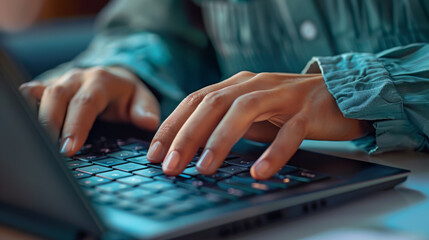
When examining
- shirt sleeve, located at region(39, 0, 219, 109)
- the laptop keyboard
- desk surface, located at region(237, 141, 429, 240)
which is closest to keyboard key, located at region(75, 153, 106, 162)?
the laptop keyboard

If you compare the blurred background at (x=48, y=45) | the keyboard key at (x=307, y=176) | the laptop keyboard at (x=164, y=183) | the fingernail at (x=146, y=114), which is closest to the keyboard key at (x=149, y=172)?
the laptop keyboard at (x=164, y=183)

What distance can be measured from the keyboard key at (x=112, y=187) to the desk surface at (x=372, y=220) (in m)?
0.09

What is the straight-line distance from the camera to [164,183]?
13.5 inches

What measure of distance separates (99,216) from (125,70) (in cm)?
56

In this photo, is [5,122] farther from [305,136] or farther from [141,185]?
[305,136]

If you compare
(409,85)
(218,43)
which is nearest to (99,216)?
(409,85)

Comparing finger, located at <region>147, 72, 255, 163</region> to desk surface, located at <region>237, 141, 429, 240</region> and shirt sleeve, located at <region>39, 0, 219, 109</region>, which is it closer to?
desk surface, located at <region>237, 141, 429, 240</region>

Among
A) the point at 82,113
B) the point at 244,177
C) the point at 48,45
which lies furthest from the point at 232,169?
the point at 48,45

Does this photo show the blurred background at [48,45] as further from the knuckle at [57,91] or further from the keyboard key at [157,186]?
the keyboard key at [157,186]

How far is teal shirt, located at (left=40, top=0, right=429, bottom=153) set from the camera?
48 cm

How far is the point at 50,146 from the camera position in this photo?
25 cm

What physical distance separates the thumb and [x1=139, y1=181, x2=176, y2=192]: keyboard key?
0.82 feet

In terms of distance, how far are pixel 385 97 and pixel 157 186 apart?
0.26m

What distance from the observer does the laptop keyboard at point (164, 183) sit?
291 millimetres
